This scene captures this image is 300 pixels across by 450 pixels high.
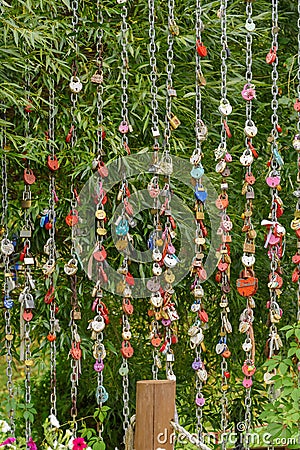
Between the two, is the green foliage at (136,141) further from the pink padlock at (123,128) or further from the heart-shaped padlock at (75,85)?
the pink padlock at (123,128)

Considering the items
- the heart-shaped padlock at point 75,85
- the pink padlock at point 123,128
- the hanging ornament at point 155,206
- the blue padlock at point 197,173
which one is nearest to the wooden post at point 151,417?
the hanging ornament at point 155,206

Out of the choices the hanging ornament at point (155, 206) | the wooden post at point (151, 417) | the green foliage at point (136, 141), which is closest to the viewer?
the wooden post at point (151, 417)

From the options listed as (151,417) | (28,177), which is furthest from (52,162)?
(151,417)

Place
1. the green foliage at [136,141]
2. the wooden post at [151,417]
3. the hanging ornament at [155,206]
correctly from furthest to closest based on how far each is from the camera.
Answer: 1. the green foliage at [136,141]
2. the hanging ornament at [155,206]
3. the wooden post at [151,417]

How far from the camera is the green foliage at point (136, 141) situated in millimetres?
2211

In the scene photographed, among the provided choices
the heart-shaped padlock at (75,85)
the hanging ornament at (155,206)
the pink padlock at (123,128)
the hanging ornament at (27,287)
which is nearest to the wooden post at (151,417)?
the hanging ornament at (155,206)

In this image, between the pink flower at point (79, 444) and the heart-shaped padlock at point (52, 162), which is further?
the heart-shaped padlock at point (52, 162)

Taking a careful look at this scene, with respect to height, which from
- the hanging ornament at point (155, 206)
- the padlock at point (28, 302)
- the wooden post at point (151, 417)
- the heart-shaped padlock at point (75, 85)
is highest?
the heart-shaped padlock at point (75, 85)

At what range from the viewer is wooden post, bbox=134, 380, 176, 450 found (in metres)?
1.97

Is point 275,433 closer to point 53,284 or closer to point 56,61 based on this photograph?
point 53,284

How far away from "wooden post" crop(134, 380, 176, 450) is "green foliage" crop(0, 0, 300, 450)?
0.70ft

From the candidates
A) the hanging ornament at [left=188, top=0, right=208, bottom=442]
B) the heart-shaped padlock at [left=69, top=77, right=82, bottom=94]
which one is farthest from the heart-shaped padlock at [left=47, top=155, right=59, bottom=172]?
the hanging ornament at [left=188, top=0, right=208, bottom=442]

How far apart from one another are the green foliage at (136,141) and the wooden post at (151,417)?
0.21m

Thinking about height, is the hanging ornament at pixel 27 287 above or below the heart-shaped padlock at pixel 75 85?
below
